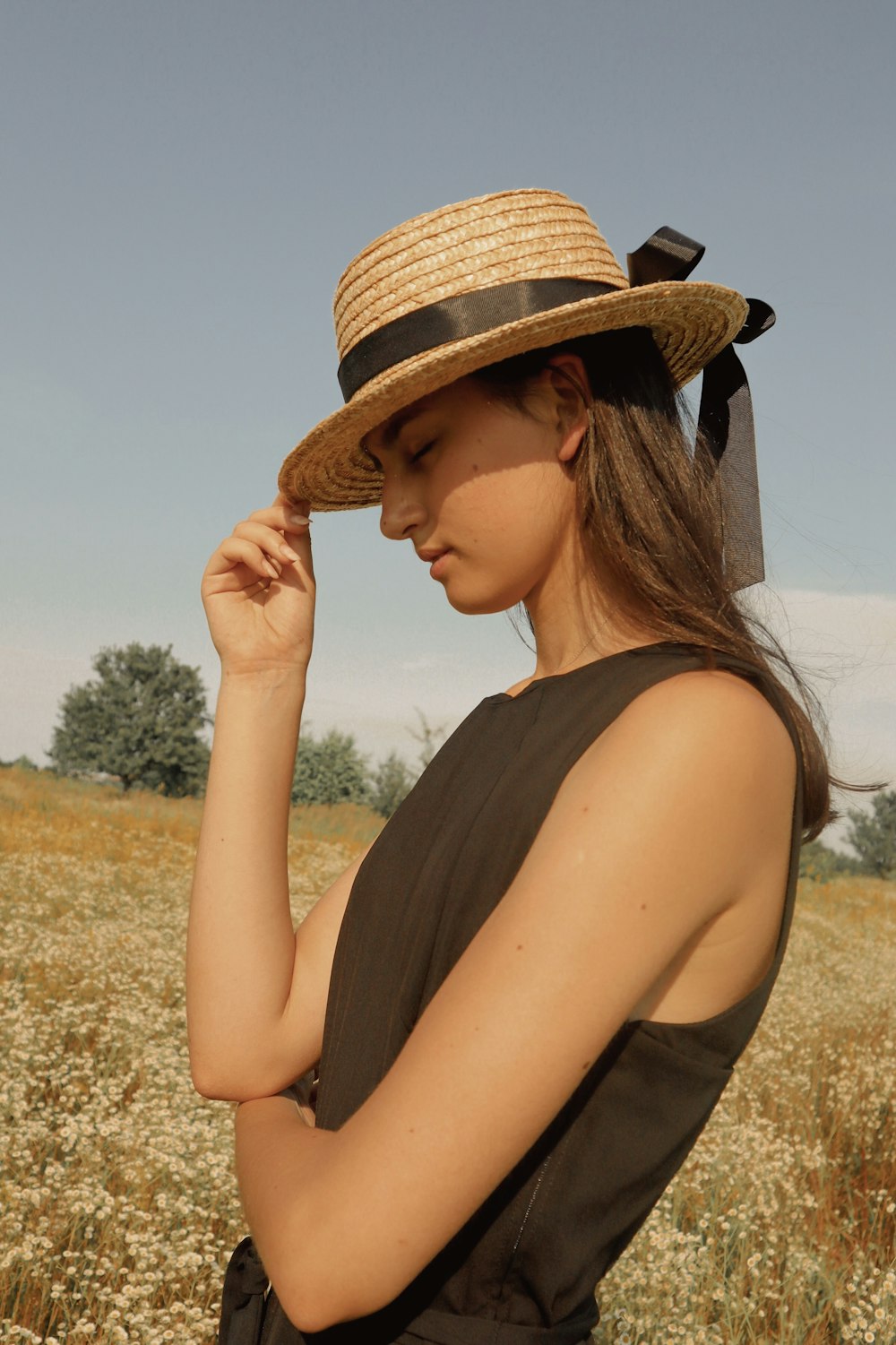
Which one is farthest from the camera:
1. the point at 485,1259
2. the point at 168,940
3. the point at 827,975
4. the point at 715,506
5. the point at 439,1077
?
the point at 827,975

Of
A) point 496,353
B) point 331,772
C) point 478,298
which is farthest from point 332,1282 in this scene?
point 331,772

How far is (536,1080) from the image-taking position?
0.95 metres

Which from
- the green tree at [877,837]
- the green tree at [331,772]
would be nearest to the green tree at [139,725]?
the green tree at [331,772]

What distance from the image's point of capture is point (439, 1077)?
95 centimetres

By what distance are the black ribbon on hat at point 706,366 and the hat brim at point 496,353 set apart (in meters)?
0.03

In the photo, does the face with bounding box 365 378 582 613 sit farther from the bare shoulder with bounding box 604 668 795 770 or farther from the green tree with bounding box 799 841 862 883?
the green tree with bounding box 799 841 862 883

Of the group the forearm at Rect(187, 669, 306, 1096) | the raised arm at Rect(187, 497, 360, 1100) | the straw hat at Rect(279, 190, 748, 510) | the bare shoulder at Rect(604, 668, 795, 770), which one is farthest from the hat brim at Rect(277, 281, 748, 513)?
the bare shoulder at Rect(604, 668, 795, 770)

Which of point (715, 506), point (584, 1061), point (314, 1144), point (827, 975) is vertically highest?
point (715, 506)

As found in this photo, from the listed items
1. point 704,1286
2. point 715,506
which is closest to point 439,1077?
point 715,506

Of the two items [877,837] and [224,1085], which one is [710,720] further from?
[877,837]

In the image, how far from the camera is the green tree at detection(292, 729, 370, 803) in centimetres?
3369

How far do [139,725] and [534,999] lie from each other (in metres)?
40.9

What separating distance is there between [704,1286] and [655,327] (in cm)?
282

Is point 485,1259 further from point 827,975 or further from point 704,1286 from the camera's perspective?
point 827,975
